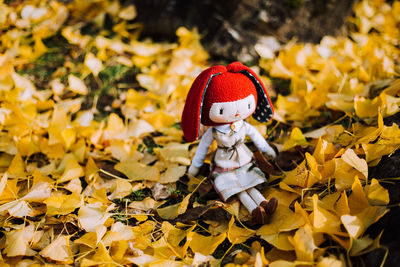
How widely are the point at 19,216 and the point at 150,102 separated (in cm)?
71

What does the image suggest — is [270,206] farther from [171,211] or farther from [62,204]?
[62,204]

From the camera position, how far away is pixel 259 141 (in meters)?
1.09

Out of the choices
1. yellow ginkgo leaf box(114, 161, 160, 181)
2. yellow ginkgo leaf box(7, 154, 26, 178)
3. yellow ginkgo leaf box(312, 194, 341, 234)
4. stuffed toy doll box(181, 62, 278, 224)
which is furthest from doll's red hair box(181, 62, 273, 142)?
yellow ginkgo leaf box(7, 154, 26, 178)

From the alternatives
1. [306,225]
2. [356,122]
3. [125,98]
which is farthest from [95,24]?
[306,225]

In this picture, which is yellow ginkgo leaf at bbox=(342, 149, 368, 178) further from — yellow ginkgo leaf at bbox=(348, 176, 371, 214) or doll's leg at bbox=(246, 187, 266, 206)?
doll's leg at bbox=(246, 187, 266, 206)

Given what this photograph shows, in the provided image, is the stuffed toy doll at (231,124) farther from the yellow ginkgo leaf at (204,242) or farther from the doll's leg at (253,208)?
the yellow ginkgo leaf at (204,242)

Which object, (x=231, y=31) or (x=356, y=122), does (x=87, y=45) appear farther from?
(x=356, y=122)

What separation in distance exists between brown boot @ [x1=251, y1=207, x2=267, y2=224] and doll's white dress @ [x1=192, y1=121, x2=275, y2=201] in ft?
0.30

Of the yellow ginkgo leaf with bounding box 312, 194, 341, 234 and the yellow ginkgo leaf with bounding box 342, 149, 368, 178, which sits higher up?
the yellow ginkgo leaf with bounding box 342, 149, 368, 178

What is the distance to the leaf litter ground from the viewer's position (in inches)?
34.6

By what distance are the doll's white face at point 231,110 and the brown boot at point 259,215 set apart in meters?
0.28

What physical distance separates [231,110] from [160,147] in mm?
476

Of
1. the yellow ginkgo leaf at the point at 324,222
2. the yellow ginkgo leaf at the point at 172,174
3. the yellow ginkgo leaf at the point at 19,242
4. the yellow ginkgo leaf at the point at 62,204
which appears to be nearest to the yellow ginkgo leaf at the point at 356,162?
the yellow ginkgo leaf at the point at 324,222

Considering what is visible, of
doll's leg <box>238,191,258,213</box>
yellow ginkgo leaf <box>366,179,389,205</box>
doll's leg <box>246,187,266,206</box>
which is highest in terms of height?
yellow ginkgo leaf <box>366,179,389,205</box>
